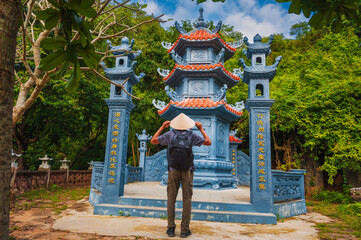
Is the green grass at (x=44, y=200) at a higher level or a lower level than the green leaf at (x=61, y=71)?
lower

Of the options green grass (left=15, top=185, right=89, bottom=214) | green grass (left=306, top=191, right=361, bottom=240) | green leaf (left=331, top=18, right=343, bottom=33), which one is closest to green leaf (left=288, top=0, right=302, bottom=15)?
green leaf (left=331, top=18, right=343, bottom=33)

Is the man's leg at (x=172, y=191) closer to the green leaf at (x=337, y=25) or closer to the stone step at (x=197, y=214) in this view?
the stone step at (x=197, y=214)

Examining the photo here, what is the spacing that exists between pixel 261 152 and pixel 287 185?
1.46 m

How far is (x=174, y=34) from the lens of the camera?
17.0 m

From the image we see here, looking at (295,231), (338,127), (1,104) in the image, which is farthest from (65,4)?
(338,127)

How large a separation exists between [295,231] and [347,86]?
638 centimetres

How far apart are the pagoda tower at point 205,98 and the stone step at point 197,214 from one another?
2.90 metres

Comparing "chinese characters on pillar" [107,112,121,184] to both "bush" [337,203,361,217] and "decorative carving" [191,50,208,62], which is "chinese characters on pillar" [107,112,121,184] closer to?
"decorative carving" [191,50,208,62]

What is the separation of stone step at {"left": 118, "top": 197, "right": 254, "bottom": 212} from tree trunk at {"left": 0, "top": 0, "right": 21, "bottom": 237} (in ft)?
15.1

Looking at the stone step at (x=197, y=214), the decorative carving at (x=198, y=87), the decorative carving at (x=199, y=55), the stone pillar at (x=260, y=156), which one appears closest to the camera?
the stone step at (x=197, y=214)

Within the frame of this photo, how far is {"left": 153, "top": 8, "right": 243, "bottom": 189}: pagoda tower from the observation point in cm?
817

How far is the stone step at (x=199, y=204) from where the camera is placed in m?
5.05

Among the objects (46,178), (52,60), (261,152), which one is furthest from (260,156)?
(46,178)

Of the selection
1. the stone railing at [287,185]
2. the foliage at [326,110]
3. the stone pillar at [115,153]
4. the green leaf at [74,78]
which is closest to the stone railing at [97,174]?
the stone pillar at [115,153]
